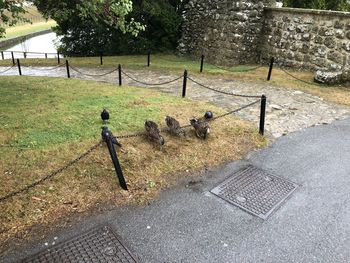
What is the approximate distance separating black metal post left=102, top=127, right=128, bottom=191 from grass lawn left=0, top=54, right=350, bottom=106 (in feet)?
23.3

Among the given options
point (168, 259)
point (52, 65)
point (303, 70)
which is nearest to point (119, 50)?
point (52, 65)

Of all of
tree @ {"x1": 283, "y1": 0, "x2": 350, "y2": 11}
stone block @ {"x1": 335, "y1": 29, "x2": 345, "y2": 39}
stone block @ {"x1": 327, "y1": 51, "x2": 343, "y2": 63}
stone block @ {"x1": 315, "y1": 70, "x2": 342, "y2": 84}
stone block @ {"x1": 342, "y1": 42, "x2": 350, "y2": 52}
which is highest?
tree @ {"x1": 283, "y1": 0, "x2": 350, "y2": 11}

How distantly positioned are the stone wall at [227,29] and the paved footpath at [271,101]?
233 cm

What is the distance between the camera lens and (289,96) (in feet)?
31.4

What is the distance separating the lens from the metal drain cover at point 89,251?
366cm

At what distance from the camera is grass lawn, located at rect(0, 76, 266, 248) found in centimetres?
458

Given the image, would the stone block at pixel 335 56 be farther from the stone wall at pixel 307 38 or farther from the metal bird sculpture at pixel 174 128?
the metal bird sculpture at pixel 174 128

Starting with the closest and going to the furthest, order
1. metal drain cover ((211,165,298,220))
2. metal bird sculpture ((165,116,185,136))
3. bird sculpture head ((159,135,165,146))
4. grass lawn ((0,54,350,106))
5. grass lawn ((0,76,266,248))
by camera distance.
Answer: grass lawn ((0,76,266,248)), metal drain cover ((211,165,298,220)), bird sculpture head ((159,135,165,146)), metal bird sculpture ((165,116,185,136)), grass lawn ((0,54,350,106))

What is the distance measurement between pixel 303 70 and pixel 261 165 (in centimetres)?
760

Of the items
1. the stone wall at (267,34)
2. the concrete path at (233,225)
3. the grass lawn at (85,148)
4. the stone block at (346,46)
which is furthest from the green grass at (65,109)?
the stone block at (346,46)

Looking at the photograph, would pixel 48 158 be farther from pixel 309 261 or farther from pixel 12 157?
pixel 309 261

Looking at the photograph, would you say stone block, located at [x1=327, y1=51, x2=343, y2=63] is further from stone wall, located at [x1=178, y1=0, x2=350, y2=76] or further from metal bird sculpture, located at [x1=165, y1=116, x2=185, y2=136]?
metal bird sculpture, located at [x1=165, y1=116, x2=185, y2=136]

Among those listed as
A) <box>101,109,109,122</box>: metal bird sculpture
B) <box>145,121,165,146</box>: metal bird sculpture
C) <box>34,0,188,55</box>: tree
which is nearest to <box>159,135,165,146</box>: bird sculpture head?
<box>145,121,165,146</box>: metal bird sculpture

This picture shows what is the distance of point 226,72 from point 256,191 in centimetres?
814
